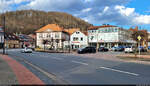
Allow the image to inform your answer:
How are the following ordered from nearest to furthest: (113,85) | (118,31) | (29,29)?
(113,85), (118,31), (29,29)

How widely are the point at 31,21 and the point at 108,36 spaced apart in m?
93.7

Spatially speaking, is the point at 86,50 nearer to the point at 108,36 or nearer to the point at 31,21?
the point at 108,36

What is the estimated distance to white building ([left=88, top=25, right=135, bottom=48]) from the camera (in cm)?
6075

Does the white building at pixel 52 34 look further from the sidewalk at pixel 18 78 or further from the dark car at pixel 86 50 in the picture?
the sidewalk at pixel 18 78

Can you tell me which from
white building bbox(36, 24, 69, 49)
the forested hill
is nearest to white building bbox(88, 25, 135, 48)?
white building bbox(36, 24, 69, 49)

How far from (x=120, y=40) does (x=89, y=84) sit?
56.9m

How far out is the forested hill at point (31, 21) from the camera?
13225 cm

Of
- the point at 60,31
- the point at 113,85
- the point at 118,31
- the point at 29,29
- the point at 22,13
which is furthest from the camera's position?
the point at 22,13

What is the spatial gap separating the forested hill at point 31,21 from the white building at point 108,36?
63285 mm

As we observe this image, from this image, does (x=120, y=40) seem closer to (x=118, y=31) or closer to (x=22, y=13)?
(x=118, y=31)

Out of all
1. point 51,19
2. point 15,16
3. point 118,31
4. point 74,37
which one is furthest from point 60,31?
point 15,16

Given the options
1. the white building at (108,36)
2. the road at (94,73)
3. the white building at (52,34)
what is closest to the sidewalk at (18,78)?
the road at (94,73)

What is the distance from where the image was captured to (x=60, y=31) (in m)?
75.9

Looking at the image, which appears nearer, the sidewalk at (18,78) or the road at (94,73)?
the sidewalk at (18,78)
